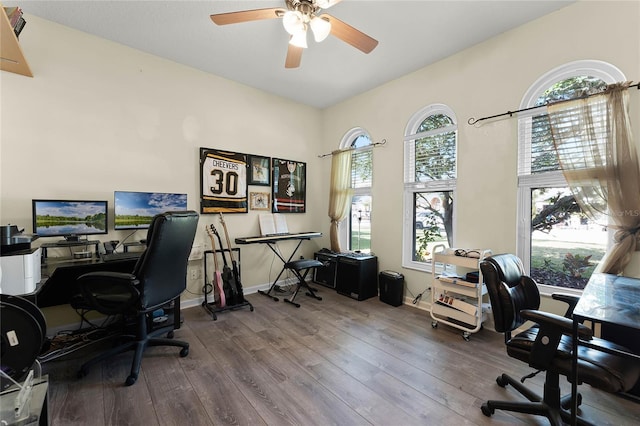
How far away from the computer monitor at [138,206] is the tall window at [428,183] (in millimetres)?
2919

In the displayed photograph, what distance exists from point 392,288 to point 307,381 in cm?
180

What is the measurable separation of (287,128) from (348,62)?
1.46 metres

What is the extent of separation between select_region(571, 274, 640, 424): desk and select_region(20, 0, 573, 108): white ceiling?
7.53 feet

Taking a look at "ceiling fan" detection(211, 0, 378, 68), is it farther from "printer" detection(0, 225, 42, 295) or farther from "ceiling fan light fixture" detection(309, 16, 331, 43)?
"printer" detection(0, 225, 42, 295)

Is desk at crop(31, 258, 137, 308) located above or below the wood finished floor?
above

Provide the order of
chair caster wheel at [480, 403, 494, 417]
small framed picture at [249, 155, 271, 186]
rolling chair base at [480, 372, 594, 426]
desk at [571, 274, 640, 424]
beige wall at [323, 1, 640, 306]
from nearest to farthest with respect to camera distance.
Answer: desk at [571, 274, 640, 424] → rolling chair base at [480, 372, 594, 426] → chair caster wheel at [480, 403, 494, 417] → beige wall at [323, 1, 640, 306] → small framed picture at [249, 155, 271, 186]

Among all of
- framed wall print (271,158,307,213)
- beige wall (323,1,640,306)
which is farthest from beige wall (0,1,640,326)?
framed wall print (271,158,307,213)

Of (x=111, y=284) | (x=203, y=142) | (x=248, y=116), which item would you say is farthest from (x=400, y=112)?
(x=111, y=284)

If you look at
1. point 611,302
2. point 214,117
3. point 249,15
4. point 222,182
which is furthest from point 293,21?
point 611,302

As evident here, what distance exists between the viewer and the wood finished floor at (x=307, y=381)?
5.26 ft

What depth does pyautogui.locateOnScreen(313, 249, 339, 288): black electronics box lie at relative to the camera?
407 cm

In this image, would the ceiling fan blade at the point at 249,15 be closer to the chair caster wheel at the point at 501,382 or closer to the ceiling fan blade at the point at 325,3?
the ceiling fan blade at the point at 325,3

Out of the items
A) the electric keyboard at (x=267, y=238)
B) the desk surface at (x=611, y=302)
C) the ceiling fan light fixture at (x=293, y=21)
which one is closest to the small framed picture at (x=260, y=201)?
the electric keyboard at (x=267, y=238)

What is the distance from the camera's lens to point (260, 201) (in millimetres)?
3979
